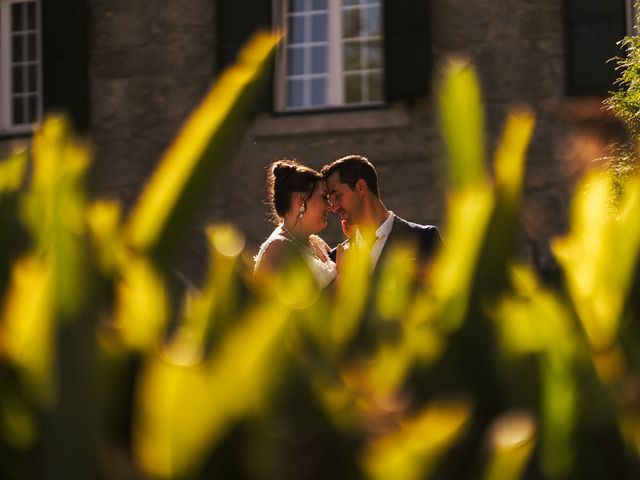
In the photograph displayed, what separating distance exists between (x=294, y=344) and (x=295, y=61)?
9.97 metres

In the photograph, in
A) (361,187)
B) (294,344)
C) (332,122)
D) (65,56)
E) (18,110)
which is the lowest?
(294,344)

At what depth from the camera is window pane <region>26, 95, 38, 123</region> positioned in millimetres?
10883

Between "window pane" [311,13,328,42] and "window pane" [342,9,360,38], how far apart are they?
0.58 ft

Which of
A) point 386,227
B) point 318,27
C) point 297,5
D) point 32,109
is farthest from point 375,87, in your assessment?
point 386,227

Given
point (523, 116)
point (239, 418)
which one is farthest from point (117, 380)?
point (523, 116)

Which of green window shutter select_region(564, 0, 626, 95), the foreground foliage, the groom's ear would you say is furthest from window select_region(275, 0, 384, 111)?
the foreground foliage

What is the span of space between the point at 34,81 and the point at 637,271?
A: 10.5 meters

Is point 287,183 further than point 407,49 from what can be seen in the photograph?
No

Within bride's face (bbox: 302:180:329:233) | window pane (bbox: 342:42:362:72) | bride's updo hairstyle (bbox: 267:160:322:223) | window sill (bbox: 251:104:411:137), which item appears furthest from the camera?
window pane (bbox: 342:42:362:72)

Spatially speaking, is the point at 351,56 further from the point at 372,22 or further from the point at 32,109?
the point at 32,109

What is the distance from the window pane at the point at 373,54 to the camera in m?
10.1

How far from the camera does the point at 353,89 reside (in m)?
10.1

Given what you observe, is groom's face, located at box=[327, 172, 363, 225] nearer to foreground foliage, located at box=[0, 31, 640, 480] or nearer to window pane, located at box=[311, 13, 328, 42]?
foreground foliage, located at box=[0, 31, 640, 480]

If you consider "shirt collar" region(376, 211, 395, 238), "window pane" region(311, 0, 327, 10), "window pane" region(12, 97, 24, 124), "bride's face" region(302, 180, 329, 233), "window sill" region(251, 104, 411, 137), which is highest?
"window pane" region(311, 0, 327, 10)
